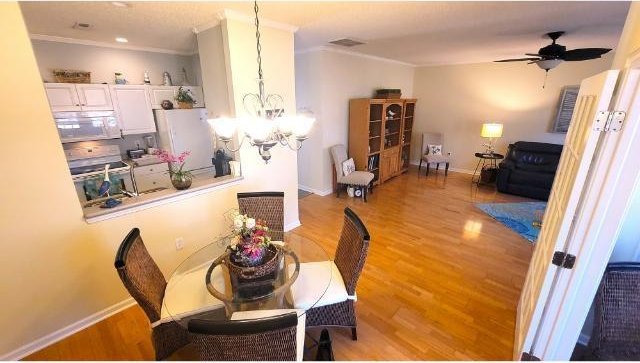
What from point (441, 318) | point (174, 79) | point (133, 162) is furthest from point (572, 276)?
point (174, 79)

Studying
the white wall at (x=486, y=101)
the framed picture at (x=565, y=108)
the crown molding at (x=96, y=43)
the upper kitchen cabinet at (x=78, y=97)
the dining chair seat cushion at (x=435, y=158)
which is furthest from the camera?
the dining chair seat cushion at (x=435, y=158)

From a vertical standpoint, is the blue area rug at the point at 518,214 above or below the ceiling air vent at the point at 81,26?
below

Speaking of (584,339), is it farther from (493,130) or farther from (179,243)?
(493,130)

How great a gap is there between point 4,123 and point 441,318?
343cm

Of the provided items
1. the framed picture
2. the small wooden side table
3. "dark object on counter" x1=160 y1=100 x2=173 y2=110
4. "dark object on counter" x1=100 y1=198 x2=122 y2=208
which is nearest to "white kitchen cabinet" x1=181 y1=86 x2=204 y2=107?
"dark object on counter" x1=160 y1=100 x2=173 y2=110

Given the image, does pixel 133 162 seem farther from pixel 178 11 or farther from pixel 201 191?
pixel 178 11

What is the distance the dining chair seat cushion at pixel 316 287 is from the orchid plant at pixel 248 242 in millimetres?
331

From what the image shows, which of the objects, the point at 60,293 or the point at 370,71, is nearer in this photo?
the point at 60,293

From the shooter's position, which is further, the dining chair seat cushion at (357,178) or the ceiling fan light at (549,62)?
the dining chair seat cushion at (357,178)

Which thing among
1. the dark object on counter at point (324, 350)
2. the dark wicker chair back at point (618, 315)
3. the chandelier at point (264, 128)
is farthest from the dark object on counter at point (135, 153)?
the dark wicker chair back at point (618, 315)

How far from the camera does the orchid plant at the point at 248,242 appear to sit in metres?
1.62

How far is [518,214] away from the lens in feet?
13.3

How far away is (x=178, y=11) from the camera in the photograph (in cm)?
228

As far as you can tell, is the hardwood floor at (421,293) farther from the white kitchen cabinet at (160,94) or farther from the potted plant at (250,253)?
the white kitchen cabinet at (160,94)
